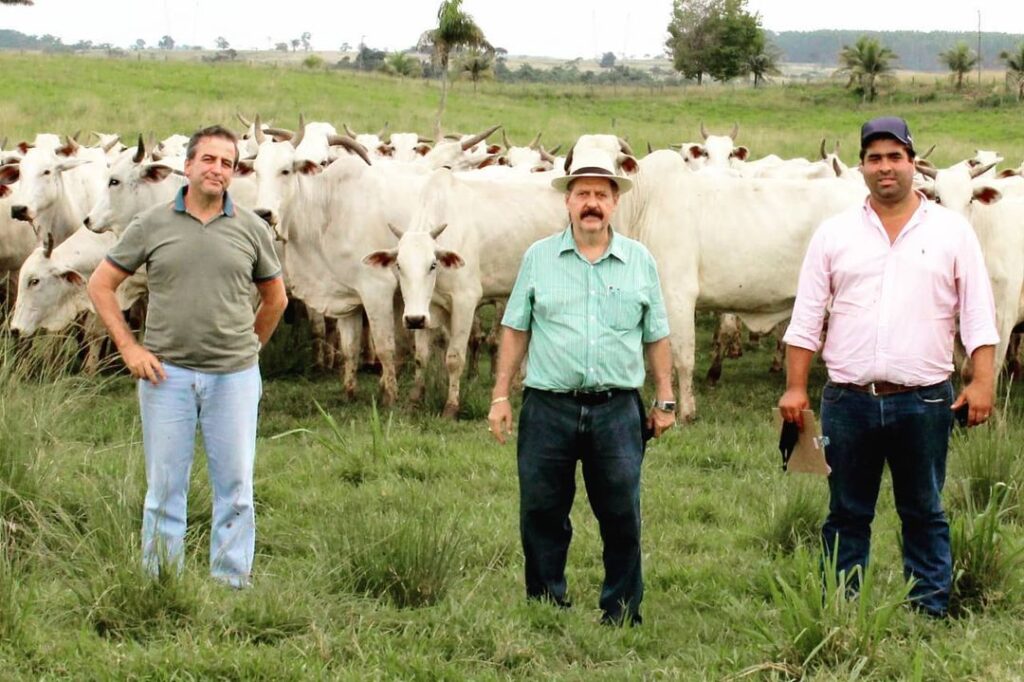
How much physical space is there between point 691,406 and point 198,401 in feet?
19.1

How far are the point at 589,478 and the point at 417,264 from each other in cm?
493

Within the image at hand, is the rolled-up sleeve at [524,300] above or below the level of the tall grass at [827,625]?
above

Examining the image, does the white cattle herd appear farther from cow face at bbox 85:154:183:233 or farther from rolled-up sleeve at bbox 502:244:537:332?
rolled-up sleeve at bbox 502:244:537:332

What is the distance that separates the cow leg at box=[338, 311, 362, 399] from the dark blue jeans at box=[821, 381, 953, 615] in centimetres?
657

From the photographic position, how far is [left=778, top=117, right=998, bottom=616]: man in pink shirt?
5.27m

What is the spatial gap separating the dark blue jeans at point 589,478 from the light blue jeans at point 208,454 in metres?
1.17

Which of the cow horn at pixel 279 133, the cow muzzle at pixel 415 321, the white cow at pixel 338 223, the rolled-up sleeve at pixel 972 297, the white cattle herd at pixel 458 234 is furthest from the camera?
the cow horn at pixel 279 133

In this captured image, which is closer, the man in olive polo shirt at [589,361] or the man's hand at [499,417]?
the man in olive polo shirt at [589,361]

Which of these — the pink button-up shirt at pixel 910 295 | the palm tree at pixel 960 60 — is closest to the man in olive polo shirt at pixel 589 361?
the pink button-up shirt at pixel 910 295

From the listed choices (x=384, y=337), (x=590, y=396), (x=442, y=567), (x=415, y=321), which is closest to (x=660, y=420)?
(x=590, y=396)

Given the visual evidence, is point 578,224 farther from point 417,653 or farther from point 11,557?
point 11,557

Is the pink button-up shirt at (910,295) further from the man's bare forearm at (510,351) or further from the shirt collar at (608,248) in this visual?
the man's bare forearm at (510,351)

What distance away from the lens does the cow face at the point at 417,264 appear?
10070 millimetres

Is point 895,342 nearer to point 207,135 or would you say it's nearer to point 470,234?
point 207,135
